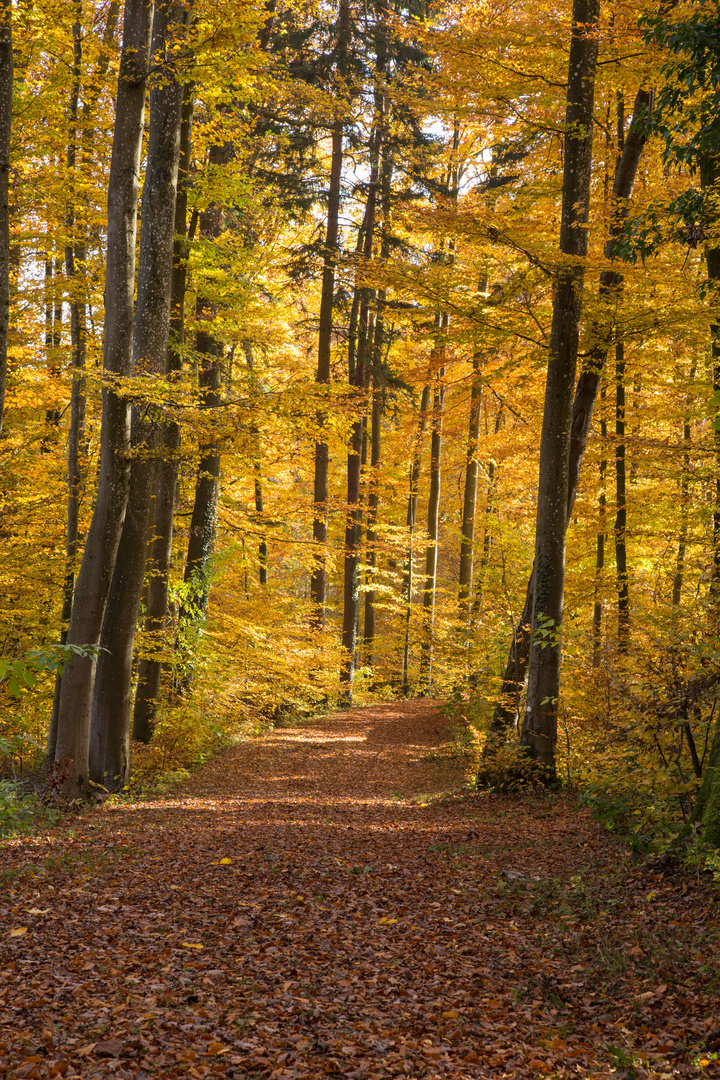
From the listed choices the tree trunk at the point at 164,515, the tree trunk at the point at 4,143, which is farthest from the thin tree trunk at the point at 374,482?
the tree trunk at the point at 4,143

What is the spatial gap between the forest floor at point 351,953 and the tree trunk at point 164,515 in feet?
12.8

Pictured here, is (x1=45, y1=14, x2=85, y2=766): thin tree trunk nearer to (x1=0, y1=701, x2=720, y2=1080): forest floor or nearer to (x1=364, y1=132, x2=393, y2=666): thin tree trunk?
(x1=0, y1=701, x2=720, y2=1080): forest floor

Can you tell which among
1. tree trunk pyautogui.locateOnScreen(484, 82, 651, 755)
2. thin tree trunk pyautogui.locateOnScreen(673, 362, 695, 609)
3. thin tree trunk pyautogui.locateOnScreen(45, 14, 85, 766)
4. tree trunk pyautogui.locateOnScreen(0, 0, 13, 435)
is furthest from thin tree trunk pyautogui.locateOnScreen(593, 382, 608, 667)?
tree trunk pyautogui.locateOnScreen(0, 0, 13, 435)

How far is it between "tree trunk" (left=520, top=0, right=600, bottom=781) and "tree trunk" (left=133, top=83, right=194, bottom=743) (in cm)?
591

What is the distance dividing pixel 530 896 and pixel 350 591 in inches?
571

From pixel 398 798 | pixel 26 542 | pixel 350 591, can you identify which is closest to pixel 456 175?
pixel 350 591

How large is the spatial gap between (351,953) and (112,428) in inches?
261

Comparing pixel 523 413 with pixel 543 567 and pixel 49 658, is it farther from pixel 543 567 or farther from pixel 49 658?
pixel 49 658

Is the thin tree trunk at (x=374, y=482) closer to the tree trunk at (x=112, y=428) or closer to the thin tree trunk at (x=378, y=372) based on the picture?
the thin tree trunk at (x=378, y=372)

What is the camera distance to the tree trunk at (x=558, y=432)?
8906 mm

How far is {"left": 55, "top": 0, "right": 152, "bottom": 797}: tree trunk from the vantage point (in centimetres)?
891

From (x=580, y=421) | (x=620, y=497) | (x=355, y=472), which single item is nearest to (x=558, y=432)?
(x=580, y=421)

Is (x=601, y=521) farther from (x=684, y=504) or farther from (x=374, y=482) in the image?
(x=374, y=482)

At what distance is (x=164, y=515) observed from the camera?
12.5 m
